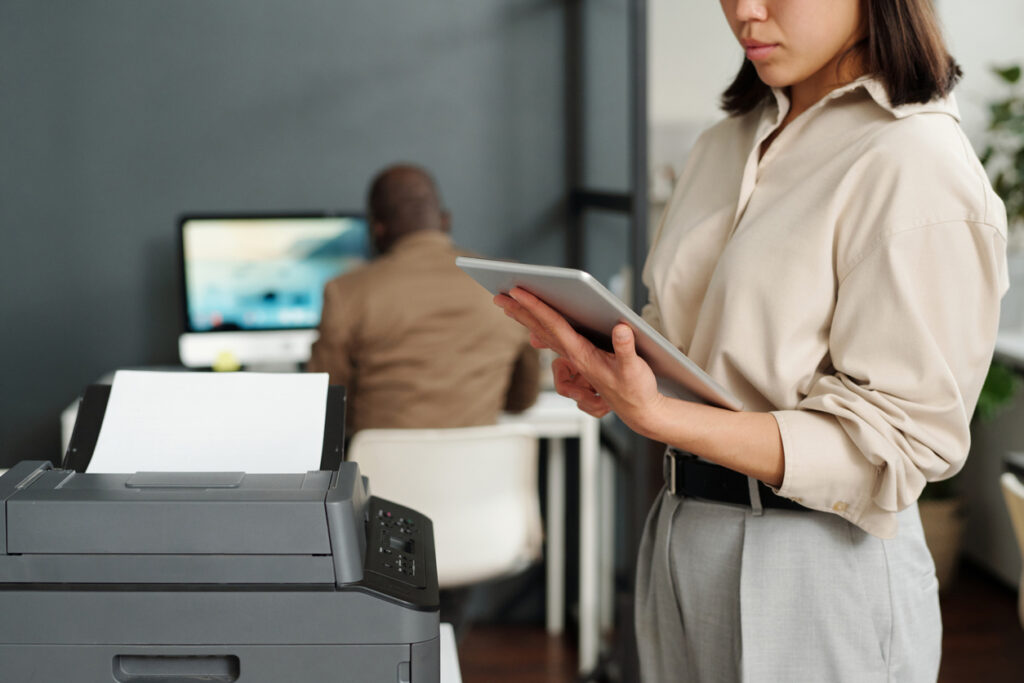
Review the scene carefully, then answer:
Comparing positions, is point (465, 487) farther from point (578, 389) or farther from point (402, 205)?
point (578, 389)

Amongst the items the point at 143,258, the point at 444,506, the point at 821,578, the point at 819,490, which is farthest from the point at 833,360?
the point at 143,258

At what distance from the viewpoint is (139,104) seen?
2.94m

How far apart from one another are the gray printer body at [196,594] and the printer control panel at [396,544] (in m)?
0.04

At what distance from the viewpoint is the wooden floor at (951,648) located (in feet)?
9.20

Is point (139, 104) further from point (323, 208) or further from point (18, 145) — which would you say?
point (323, 208)

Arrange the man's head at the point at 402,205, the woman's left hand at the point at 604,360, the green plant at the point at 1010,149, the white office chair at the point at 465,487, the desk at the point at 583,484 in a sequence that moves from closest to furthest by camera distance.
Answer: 1. the woman's left hand at the point at 604,360
2. the white office chair at the point at 465,487
3. the man's head at the point at 402,205
4. the desk at the point at 583,484
5. the green plant at the point at 1010,149

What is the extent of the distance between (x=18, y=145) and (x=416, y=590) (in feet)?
8.04

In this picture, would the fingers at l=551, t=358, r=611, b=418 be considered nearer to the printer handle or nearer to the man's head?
the printer handle

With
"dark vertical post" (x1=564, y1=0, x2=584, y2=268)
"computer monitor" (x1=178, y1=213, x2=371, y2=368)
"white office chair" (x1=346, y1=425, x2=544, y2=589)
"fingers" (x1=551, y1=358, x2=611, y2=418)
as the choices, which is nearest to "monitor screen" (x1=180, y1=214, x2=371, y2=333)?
"computer monitor" (x1=178, y1=213, x2=371, y2=368)

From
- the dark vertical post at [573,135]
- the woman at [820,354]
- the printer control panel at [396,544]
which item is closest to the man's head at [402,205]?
the dark vertical post at [573,135]

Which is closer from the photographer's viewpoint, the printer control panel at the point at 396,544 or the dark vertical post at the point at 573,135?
the printer control panel at the point at 396,544

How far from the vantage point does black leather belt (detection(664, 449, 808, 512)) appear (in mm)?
1135

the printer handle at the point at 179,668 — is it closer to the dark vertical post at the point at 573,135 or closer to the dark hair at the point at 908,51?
the dark hair at the point at 908,51

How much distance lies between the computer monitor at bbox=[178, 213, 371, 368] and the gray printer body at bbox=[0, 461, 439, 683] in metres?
1.95
